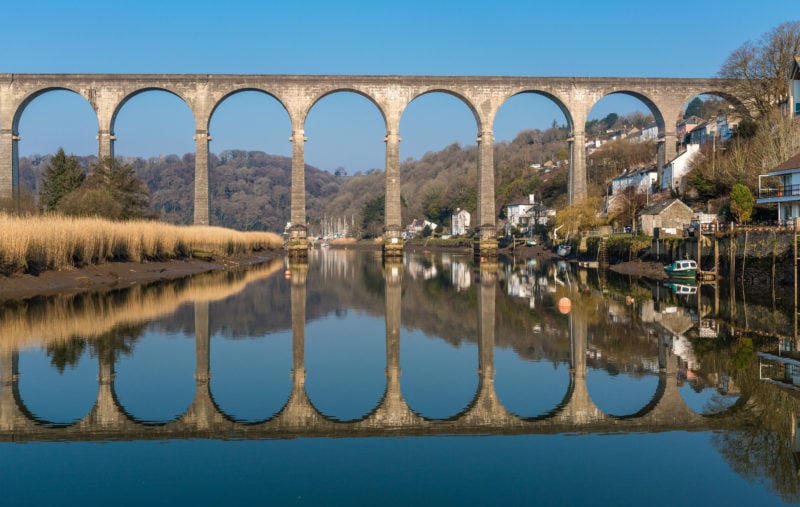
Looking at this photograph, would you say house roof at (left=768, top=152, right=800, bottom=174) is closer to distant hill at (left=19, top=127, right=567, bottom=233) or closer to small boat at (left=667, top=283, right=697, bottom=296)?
small boat at (left=667, top=283, right=697, bottom=296)

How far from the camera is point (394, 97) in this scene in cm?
5203

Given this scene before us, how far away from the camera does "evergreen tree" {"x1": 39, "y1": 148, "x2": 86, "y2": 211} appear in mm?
41875

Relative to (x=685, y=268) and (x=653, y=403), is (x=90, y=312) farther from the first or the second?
(x=685, y=268)

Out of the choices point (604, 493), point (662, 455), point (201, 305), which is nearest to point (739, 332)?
point (662, 455)

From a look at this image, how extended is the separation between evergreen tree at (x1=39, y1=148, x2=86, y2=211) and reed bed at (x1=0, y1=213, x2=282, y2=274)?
8.64 m

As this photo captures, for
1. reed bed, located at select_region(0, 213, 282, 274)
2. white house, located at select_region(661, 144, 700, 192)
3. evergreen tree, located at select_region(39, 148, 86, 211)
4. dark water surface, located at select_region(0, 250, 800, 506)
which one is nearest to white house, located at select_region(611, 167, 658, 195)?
white house, located at select_region(661, 144, 700, 192)

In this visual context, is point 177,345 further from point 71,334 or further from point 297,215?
point 297,215

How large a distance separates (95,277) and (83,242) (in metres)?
1.34

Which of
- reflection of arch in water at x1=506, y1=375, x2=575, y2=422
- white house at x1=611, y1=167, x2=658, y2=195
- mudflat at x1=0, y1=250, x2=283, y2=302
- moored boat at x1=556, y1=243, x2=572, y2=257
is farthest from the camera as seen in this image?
white house at x1=611, y1=167, x2=658, y2=195

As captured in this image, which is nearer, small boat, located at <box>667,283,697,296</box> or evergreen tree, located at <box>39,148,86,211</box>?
small boat, located at <box>667,283,697,296</box>

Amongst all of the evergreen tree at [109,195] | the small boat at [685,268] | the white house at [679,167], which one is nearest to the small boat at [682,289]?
the small boat at [685,268]

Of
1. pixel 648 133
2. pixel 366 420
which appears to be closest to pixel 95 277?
pixel 366 420

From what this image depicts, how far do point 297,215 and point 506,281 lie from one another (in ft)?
80.9

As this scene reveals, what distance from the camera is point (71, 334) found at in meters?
13.8
